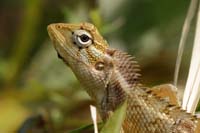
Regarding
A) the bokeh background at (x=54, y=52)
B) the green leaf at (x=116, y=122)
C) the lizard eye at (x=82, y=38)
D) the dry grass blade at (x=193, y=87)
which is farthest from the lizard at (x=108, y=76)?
the green leaf at (x=116, y=122)

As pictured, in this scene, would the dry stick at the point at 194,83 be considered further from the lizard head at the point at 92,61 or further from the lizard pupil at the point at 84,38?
the lizard pupil at the point at 84,38

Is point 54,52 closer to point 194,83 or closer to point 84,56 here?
point 84,56

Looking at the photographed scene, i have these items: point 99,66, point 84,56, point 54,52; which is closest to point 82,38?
point 84,56

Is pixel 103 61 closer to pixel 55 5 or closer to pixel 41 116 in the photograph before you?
pixel 41 116

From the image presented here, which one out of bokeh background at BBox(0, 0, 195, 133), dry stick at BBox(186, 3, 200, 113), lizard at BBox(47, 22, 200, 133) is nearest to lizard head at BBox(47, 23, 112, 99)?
lizard at BBox(47, 22, 200, 133)

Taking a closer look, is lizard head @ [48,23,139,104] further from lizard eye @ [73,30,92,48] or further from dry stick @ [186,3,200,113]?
dry stick @ [186,3,200,113]

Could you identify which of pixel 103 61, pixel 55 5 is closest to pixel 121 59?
pixel 103 61

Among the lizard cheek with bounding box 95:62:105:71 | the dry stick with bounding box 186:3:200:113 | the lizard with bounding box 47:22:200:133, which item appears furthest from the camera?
the lizard cheek with bounding box 95:62:105:71
